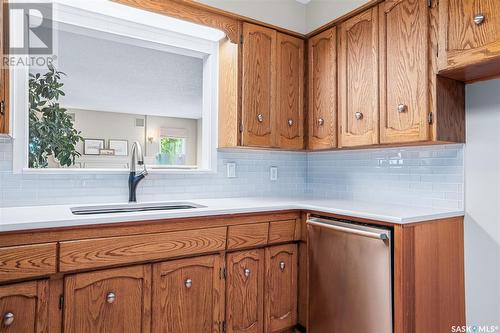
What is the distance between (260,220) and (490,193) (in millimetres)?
1240

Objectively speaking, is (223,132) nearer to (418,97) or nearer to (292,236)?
(292,236)

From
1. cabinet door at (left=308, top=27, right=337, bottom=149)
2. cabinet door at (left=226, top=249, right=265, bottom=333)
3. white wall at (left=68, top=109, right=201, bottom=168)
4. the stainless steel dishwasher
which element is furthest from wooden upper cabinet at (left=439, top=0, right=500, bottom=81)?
white wall at (left=68, top=109, right=201, bottom=168)

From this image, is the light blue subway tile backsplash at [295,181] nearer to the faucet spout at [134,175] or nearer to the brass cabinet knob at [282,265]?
the faucet spout at [134,175]

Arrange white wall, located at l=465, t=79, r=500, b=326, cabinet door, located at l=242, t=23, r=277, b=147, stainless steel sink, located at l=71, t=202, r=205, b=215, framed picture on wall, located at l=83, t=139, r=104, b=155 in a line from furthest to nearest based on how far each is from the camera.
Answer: framed picture on wall, located at l=83, t=139, r=104, b=155 → cabinet door, located at l=242, t=23, r=277, b=147 → stainless steel sink, located at l=71, t=202, r=205, b=215 → white wall, located at l=465, t=79, r=500, b=326

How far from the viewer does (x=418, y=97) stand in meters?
1.70

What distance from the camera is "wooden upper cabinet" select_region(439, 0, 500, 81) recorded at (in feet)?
4.62

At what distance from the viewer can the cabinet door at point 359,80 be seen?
76.2 inches

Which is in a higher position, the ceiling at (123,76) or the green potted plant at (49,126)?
the ceiling at (123,76)

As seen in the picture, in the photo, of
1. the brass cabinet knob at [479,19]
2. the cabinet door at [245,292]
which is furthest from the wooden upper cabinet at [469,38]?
the cabinet door at [245,292]

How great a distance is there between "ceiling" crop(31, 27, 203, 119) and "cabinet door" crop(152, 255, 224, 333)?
135 centimetres

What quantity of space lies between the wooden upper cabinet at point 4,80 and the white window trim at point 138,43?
0.36 meters

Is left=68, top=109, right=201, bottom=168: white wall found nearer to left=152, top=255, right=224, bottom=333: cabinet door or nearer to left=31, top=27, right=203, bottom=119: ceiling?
left=31, top=27, right=203, bottom=119: ceiling

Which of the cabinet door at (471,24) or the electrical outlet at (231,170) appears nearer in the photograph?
the cabinet door at (471,24)

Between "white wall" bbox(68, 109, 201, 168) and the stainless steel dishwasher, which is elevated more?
"white wall" bbox(68, 109, 201, 168)
